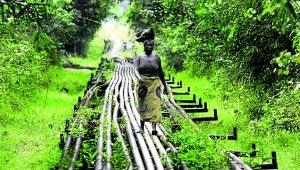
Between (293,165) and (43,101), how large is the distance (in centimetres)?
1066

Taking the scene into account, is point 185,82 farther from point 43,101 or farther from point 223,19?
point 223,19

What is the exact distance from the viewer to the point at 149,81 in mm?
8891

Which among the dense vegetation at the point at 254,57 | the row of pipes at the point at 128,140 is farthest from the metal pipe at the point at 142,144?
the dense vegetation at the point at 254,57

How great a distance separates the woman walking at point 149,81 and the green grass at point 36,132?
1647 mm

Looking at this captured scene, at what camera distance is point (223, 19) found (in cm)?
1187

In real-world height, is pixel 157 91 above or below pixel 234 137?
above

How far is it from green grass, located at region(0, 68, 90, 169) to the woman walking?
1647 mm

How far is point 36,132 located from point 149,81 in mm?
4112

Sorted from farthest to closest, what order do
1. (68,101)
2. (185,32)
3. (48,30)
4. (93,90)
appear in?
(48,30), (68,101), (185,32), (93,90)

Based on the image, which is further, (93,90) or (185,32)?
(185,32)

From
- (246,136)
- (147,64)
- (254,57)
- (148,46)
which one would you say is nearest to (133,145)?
(147,64)

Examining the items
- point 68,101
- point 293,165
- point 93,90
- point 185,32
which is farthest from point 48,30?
point 293,165

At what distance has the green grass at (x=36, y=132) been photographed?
906cm

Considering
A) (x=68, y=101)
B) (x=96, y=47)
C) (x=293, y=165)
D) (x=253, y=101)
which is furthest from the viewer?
(x=96, y=47)
